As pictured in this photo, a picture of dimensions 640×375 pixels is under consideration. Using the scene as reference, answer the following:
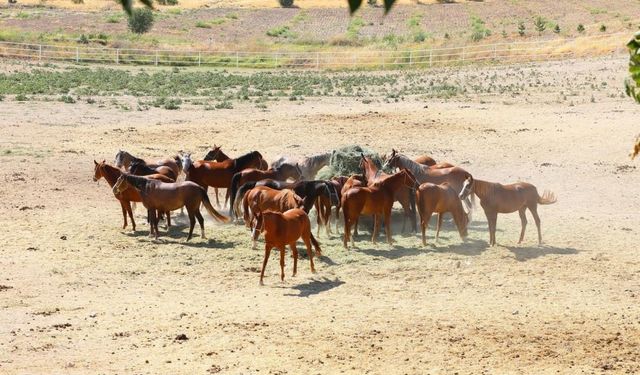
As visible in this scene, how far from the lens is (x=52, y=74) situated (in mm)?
39469

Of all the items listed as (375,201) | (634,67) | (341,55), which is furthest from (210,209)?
(341,55)

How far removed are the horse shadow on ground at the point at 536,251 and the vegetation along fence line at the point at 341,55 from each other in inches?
1311

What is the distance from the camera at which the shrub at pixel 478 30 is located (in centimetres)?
5541

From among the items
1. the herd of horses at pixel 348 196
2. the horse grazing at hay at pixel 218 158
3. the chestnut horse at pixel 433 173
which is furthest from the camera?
the horse grazing at hay at pixel 218 158

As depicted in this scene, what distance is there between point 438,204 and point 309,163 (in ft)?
10.9

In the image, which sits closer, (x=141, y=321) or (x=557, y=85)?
(x=141, y=321)

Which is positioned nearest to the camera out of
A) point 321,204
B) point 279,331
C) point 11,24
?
point 279,331

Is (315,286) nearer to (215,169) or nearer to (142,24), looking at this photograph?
(215,169)

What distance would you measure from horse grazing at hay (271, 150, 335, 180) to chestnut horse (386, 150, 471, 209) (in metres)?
1.38

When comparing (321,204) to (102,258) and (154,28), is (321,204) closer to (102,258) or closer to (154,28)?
(102,258)

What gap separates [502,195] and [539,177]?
17.1 feet

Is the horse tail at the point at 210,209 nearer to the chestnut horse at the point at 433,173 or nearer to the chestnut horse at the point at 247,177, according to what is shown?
the chestnut horse at the point at 247,177

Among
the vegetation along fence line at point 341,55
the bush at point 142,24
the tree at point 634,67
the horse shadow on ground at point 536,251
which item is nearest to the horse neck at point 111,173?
A: the horse shadow on ground at point 536,251

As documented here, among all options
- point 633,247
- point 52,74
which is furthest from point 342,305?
point 52,74
